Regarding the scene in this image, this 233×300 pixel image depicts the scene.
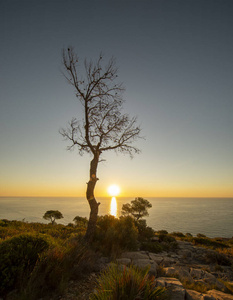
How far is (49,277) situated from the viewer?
4254mm

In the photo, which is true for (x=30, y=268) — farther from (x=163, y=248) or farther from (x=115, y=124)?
(x=163, y=248)

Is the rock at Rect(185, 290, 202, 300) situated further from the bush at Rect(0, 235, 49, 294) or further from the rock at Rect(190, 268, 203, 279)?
the bush at Rect(0, 235, 49, 294)

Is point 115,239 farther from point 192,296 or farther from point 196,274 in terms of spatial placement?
point 192,296

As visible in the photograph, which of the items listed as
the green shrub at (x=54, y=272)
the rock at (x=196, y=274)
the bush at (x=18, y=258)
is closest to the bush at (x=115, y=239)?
the green shrub at (x=54, y=272)

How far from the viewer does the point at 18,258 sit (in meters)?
4.42

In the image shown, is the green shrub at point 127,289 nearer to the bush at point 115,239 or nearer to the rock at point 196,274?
the rock at point 196,274

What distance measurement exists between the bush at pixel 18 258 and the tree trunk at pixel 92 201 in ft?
12.9

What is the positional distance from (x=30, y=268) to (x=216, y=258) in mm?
10114

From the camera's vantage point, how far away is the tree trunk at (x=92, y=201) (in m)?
8.82

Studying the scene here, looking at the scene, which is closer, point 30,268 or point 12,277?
point 12,277

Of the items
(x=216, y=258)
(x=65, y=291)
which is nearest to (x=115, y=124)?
(x=65, y=291)

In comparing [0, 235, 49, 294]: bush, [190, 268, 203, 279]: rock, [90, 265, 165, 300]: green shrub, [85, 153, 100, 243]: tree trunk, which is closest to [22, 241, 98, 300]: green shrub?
[0, 235, 49, 294]: bush

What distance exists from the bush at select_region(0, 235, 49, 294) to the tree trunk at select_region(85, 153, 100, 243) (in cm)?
392

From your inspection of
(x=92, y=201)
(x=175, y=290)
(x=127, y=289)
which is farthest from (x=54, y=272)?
(x=92, y=201)
